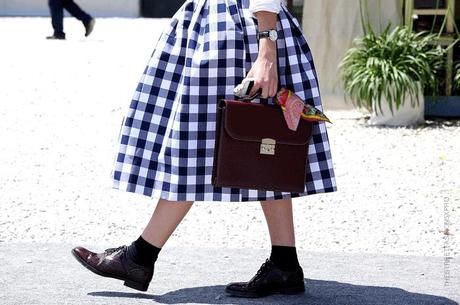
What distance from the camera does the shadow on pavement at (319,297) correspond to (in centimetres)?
431

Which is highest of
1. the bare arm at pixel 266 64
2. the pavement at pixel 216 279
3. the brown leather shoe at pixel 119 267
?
the bare arm at pixel 266 64

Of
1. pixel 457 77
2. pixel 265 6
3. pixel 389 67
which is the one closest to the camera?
pixel 265 6

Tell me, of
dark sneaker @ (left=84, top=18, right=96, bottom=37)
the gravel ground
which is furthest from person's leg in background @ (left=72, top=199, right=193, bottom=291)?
dark sneaker @ (left=84, top=18, right=96, bottom=37)

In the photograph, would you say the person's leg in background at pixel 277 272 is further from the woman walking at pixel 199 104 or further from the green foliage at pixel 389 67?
the green foliage at pixel 389 67

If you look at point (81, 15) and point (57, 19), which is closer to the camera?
point (57, 19)

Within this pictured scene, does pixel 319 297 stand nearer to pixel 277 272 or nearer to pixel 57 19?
pixel 277 272

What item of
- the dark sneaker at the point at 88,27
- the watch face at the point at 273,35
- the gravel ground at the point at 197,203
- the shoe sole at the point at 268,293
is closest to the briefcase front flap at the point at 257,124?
the watch face at the point at 273,35

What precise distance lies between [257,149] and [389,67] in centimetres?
467

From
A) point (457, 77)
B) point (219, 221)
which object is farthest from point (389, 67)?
point (219, 221)

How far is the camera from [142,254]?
4.33 meters

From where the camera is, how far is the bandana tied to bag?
4031 millimetres

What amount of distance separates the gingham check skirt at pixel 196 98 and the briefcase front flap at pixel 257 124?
0.24 ft

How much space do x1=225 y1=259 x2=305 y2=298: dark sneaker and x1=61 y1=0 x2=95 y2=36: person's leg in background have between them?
1147 cm

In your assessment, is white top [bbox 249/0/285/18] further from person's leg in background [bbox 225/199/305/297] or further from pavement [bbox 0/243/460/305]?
pavement [bbox 0/243/460/305]
